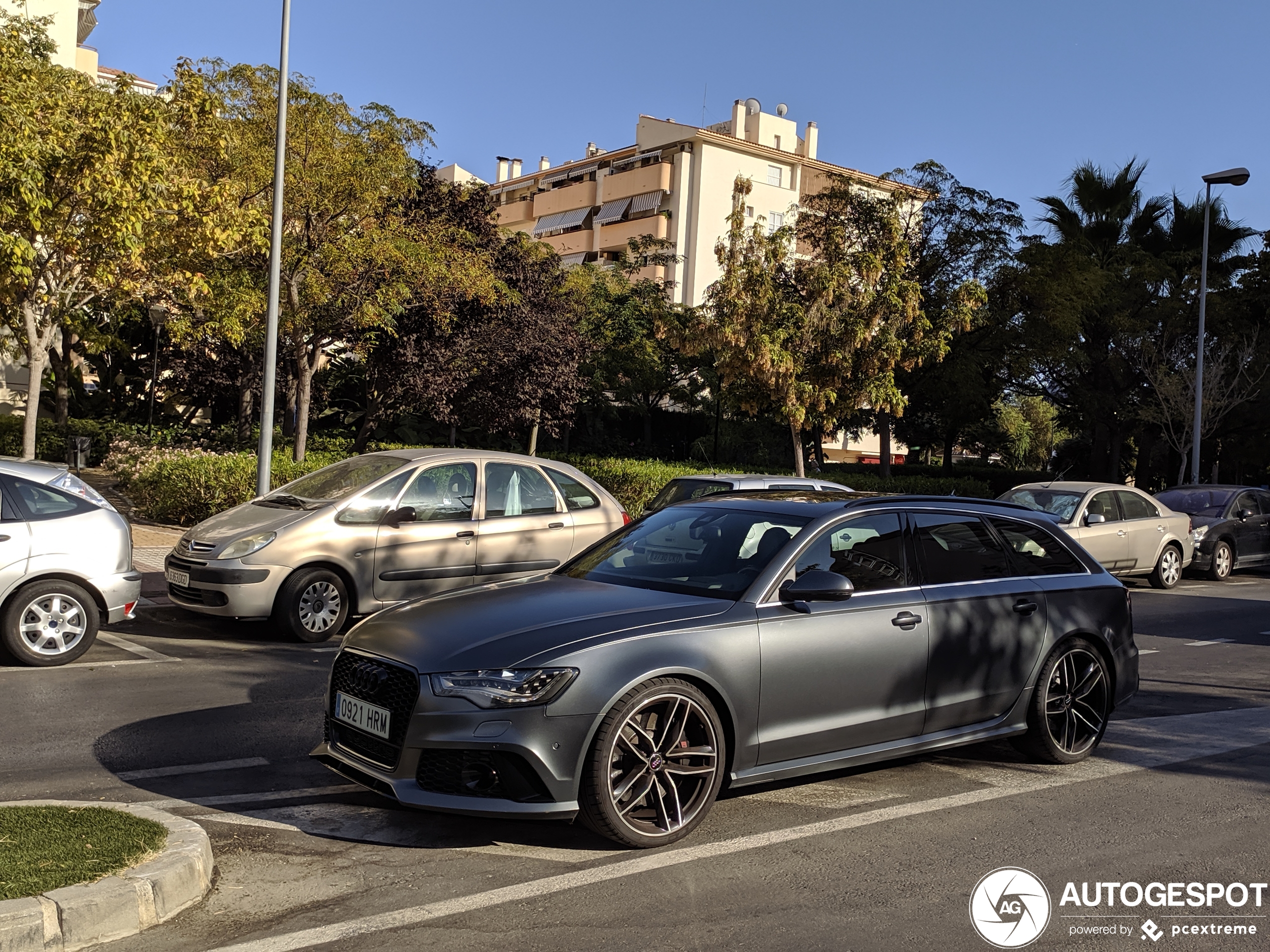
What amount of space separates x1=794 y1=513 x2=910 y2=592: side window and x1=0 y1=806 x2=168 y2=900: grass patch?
3066 mm

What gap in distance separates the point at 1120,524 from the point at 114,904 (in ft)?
49.8

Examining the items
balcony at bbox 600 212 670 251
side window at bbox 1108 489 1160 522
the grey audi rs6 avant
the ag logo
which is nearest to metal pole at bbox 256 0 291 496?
the grey audi rs6 avant

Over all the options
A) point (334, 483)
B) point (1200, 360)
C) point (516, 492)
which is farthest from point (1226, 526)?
point (334, 483)

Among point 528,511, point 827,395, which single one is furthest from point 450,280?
point 528,511

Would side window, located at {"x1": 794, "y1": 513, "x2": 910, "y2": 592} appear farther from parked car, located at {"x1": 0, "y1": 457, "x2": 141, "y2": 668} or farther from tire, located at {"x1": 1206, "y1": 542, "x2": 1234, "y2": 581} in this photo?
tire, located at {"x1": 1206, "y1": 542, "x2": 1234, "y2": 581}

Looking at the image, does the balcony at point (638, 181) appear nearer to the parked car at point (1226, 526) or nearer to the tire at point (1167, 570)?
the parked car at point (1226, 526)

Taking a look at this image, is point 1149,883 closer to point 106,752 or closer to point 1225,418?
point 106,752

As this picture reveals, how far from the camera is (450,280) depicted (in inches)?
835

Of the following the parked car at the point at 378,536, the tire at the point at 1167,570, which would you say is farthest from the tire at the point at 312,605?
the tire at the point at 1167,570

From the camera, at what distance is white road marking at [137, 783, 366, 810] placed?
5410mm

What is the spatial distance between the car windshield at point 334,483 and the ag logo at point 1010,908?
695cm

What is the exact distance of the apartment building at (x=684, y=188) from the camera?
5991 centimetres

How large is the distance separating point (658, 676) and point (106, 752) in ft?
10.8

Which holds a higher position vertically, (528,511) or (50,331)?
(50,331)
